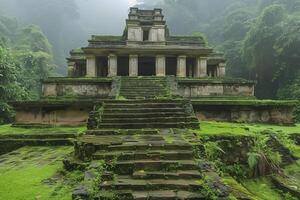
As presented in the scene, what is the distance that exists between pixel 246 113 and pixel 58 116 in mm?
7691

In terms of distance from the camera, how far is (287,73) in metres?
28.5

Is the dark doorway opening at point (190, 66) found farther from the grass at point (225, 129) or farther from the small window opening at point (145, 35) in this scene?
the grass at point (225, 129)

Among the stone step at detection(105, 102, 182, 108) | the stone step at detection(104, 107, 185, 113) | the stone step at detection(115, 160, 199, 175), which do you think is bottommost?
the stone step at detection(115, 160, 199, 175)

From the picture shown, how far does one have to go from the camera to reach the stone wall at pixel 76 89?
49.1ft

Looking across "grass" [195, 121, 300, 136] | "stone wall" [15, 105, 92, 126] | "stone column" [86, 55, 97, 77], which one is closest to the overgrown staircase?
"grass" [195, 121, 300, 136]

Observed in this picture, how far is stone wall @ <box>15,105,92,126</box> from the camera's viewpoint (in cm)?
1326

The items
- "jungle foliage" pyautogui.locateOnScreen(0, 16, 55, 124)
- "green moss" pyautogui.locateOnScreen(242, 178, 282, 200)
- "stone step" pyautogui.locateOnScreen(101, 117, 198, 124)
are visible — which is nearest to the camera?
"green moss" pyautogui.locateOnScreen(242, 178, 282, 200)

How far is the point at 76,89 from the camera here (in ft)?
49.3

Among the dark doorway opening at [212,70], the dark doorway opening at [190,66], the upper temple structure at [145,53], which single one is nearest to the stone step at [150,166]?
the upper temple structure at [145,53]

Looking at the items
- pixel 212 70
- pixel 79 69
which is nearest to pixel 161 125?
pixel 79 69

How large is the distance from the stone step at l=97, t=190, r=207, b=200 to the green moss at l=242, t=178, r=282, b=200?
2.41 metres

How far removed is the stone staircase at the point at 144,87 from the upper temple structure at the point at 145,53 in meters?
3.95

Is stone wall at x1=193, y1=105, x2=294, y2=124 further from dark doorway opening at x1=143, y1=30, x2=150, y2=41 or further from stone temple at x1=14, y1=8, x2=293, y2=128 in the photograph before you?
dark doorway opening at x1=143, y1=30, x2=150, y2=41

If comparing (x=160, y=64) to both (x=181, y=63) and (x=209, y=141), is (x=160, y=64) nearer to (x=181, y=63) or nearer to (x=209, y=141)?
(x=181, y=63)
